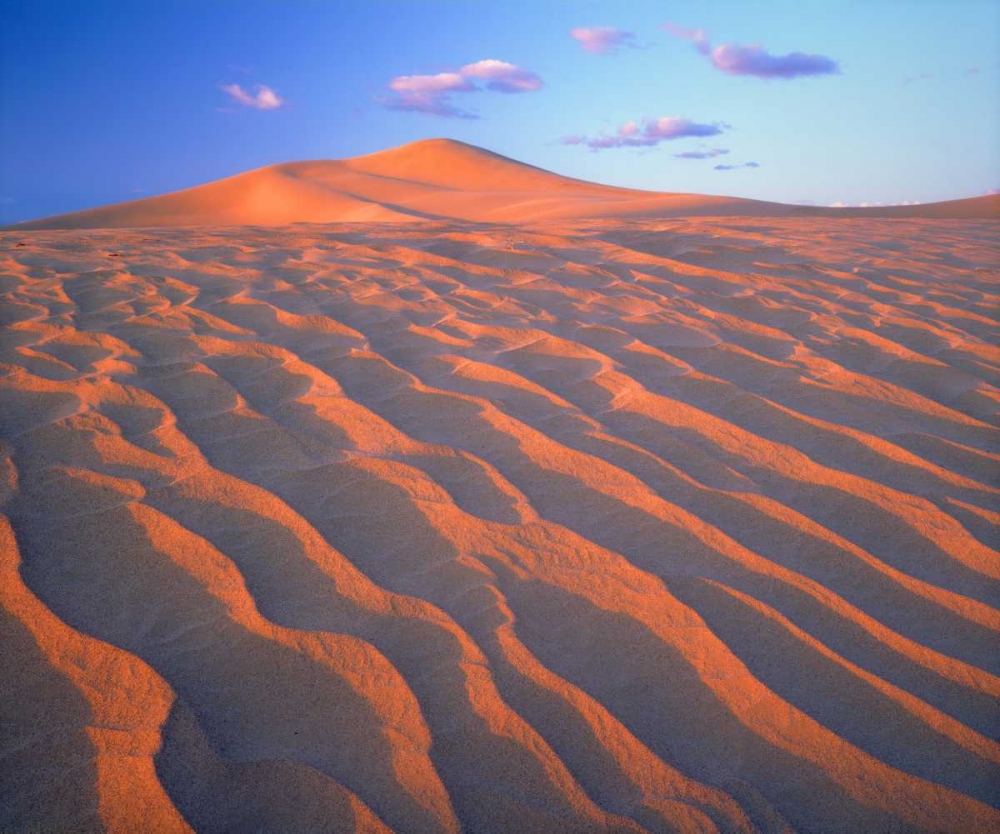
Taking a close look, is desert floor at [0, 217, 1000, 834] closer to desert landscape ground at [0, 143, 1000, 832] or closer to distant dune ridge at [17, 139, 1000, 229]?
desert landscape ground at [0, 143, 1000, 832]

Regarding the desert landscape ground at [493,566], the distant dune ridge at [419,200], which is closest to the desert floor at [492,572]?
the desert landscape ground at [493,566]

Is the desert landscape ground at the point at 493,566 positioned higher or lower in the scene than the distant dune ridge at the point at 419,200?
lower

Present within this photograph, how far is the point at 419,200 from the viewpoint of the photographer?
18.1m

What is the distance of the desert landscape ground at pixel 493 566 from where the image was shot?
1204mm

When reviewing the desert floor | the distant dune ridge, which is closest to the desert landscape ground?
the desert floor

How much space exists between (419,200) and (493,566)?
17.8m

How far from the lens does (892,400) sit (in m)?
2.49

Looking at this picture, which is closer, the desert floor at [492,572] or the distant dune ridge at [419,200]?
the desert floor at [492,572]

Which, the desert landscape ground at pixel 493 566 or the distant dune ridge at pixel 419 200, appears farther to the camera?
the distant dune ridge at pixel 419 200

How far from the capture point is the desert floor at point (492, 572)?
3.95ft

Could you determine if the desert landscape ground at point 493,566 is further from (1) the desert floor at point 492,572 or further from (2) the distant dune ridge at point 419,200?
(2) the distant dune ridge at point 419,200

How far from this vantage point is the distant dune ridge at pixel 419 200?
1284cm

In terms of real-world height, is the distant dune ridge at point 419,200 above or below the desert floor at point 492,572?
above

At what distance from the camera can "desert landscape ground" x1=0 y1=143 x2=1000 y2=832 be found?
1.20 m
